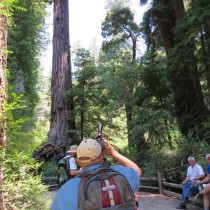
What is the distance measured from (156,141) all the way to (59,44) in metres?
6.47

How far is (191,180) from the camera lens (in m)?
8.61

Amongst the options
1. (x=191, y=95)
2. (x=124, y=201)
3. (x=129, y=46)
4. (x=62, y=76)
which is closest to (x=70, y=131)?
(x=62, y=76)

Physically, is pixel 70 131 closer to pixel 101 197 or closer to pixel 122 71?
pixel 122 71

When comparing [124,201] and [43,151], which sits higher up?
[43,151]

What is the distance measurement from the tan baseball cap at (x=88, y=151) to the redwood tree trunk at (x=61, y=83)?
1258 centimetres

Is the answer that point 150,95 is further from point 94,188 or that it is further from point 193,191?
point 94,188

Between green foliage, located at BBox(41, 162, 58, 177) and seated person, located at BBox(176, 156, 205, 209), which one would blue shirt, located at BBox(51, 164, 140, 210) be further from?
green foliage, located at BBox(41, 162, 58, 177)

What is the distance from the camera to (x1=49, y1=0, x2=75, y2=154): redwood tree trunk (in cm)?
1485

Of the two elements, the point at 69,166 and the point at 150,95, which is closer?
the point at 69,166

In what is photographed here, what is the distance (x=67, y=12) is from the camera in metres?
16.8

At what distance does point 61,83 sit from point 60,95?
2.00 feet

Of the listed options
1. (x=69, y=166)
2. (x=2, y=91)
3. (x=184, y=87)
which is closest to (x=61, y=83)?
(x=184, y=87)

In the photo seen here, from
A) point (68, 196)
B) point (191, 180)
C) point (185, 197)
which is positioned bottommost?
point (185, 197)

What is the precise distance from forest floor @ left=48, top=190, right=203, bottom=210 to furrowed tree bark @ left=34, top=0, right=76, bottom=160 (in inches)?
192
